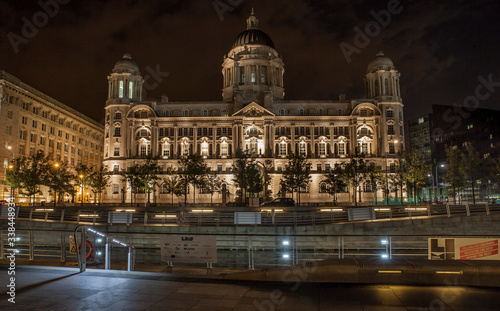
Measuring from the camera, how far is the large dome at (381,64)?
92425mm

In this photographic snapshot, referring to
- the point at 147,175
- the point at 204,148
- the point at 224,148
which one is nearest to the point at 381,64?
the point at 224,148

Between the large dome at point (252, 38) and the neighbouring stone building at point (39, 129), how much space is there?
48544 mm

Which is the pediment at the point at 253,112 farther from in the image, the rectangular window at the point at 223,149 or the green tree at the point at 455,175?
the green tree at the point at 455,175

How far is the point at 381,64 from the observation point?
92625mm

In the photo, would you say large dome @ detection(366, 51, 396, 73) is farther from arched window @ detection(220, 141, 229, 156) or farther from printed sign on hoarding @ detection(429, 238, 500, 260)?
printed sign on hoarding @ detection(429, 238, 500, 260)

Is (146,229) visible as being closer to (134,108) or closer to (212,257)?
(212,257)

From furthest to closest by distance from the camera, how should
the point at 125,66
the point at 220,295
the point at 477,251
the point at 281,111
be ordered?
the point at 125,66 → the point at 281,111 → the point at 477,251 → the point at 220,295

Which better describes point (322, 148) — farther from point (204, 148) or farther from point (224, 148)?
point (204, 148)

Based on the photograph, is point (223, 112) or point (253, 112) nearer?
point (253, 112)

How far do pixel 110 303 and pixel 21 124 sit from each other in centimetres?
8134

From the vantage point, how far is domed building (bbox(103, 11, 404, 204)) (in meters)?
84.9

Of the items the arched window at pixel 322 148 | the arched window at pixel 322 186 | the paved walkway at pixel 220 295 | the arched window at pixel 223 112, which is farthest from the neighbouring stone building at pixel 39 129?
the paved walkway at pixel 220 295

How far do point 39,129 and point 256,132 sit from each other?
1873 inches

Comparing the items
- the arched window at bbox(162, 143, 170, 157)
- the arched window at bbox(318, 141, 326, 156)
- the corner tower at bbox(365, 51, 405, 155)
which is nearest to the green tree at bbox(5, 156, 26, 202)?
the arched window at bbox(162, 143, 170, 157)
